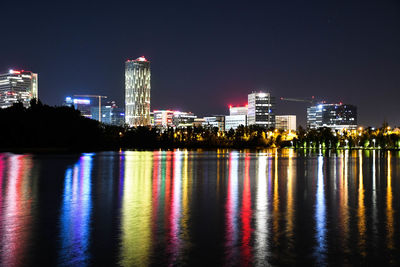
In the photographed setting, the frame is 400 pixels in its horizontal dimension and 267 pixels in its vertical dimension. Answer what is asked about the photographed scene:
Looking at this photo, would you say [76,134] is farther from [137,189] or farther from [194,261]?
[194,261]

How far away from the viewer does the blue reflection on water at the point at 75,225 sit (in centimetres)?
952

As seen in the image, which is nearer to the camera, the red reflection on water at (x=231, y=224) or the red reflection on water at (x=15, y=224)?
the red reflection on water at (x=15, y=224)

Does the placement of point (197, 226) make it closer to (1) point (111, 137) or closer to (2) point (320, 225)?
(2) point (320, 225)

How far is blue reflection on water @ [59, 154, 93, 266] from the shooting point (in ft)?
31.2

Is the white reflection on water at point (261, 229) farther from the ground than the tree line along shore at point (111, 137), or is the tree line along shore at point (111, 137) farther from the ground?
the tree line along shore at point (111, 137)

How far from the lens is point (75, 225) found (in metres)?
12.7

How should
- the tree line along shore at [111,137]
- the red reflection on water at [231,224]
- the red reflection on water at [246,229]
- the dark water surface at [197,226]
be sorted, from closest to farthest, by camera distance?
the red reflection on water at [246,229] → the dark water surface at [197,226] → the red reflection on water at [231,224] → the tree line along shore at [111,137]

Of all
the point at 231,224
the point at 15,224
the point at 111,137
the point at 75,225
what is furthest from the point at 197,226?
the point at 111,137

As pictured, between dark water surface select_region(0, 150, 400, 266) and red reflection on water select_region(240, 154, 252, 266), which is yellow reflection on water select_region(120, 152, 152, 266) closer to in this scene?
dark water surface select_region(0, 150, 400, 266)

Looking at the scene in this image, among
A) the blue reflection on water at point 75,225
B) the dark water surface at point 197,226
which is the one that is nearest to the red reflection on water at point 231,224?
the dark water surface at point 197,226

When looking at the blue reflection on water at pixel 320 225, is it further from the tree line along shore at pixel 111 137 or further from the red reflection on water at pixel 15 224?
the tree line along shore at pixel 111 137

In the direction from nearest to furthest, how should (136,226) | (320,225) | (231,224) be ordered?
(136,226), (320,225), (231,224)

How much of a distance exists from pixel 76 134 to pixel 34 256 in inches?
3358

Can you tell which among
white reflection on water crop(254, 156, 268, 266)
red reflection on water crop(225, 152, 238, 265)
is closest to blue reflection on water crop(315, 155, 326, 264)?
white reflection on water crop(254, 156, 268, 266)
